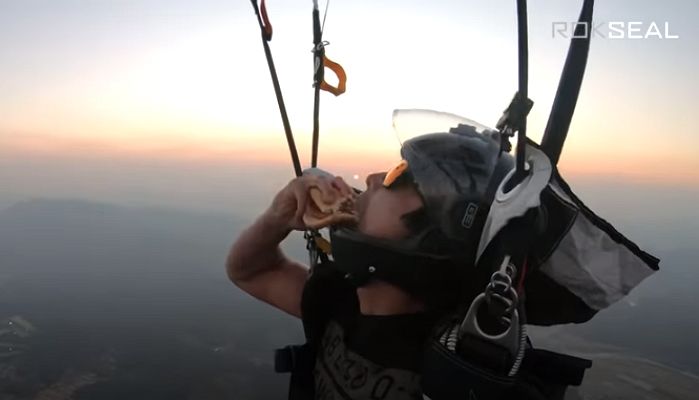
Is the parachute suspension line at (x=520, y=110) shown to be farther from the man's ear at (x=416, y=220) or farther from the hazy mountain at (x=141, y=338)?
the hazy mountain at (x=141, y=338)

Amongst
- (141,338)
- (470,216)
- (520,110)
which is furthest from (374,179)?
(141,338)

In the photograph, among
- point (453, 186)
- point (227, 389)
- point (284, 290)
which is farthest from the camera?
point (227, 389)

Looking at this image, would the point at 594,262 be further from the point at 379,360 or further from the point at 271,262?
the point at 271,262

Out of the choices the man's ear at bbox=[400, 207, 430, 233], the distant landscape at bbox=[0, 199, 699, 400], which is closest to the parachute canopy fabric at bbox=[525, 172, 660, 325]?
the man's ear at bbox=[400, 207, 430, 233]

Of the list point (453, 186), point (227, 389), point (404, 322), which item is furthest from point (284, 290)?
point (227, 389)

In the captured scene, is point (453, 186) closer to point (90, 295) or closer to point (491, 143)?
point (491, 143)

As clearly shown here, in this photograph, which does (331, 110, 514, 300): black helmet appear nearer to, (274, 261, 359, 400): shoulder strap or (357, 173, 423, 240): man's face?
(357, 173, 423, 240): man's face
